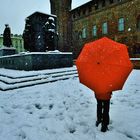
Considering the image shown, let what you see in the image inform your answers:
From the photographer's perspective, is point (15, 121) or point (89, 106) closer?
point (15, 121)

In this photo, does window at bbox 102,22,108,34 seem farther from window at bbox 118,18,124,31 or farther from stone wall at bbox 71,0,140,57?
window at bbox 118,18,124,31

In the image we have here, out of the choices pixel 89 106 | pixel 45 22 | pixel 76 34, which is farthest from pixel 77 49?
pixel 89 106

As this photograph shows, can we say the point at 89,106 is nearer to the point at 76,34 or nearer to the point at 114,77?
the point at 114,77

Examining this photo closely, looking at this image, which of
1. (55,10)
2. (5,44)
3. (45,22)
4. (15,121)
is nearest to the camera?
(15,121)

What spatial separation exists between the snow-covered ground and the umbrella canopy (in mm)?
912

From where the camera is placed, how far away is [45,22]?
13.5m

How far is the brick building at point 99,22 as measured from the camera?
76.1 feet

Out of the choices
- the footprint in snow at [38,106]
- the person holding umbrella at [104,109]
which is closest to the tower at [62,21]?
the footprint in snow at [38,106]

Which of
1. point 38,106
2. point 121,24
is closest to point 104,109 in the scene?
point 38,106

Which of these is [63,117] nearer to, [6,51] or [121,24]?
[6,51]

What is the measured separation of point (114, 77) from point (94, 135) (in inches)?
42.9

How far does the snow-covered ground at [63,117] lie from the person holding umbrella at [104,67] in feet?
2.55

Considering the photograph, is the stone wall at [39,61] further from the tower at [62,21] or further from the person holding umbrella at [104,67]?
the tower at [62,21]

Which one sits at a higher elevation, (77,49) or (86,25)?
(86,25)
